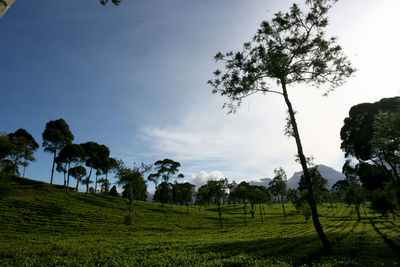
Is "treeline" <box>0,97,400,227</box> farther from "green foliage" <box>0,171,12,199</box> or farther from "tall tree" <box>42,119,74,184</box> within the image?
"green foliage" <box>0,171,12,199</box>

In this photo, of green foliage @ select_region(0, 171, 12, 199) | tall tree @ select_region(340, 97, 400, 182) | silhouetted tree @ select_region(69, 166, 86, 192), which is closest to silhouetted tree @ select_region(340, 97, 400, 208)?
tall tree @ select_region(340, 97, 400, 182)

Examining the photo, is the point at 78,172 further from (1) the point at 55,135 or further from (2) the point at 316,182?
(2) the point at 316,182

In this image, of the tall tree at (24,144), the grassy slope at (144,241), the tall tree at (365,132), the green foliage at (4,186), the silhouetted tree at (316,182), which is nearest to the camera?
the grassy slope at (144,241)

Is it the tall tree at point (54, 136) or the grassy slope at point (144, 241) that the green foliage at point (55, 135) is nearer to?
the tall tree at point (54, 136)

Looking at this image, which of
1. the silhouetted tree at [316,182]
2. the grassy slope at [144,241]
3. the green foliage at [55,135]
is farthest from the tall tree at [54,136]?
the silhouetted tree at [316,182]

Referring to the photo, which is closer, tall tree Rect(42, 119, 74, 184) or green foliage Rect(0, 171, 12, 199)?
green foliage Rect(0, 171, 12, 199)

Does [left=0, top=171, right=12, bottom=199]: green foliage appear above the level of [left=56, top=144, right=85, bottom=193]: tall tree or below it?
below

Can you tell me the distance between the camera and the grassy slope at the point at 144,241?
1177cm

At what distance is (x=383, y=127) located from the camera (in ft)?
67.7

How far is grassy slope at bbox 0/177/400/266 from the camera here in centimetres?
1177

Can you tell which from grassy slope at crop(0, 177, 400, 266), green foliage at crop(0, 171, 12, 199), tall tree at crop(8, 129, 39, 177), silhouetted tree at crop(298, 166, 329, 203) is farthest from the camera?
tall tree at crop(8, 129, 39, 177)

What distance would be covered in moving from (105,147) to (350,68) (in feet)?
255

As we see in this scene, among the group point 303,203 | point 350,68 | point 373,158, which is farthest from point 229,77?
point 303,203

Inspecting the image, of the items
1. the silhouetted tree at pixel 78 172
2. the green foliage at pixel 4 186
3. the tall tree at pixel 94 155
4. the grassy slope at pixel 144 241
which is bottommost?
the grassy slope at pixel 144 241
